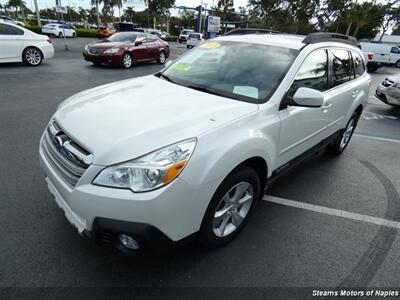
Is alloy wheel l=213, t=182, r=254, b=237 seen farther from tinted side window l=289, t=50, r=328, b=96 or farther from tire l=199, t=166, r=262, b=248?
tinted side window l=289, t=50, r=328, b=96

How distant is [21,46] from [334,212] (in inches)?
447

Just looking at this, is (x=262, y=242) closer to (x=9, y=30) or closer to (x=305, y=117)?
(x=305, y=117)

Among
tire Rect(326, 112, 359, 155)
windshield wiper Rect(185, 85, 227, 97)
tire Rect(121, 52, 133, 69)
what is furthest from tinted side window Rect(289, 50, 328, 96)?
tire Rect(121, 52, 133, 69)

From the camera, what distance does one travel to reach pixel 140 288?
2.15m

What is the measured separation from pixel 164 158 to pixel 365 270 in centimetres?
199

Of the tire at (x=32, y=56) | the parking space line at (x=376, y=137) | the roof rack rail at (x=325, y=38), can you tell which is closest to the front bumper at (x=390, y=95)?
the parking space line at (x=376, y=137)

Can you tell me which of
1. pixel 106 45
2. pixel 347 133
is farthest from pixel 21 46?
pixel 347 133

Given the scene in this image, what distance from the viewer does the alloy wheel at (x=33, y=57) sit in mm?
10618

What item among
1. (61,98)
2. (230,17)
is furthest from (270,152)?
(230,17)

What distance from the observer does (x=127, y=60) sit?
41.0 feet

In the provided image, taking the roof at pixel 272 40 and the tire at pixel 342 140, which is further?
the tire at pixel 342 140

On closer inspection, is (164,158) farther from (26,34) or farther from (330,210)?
(26,34)

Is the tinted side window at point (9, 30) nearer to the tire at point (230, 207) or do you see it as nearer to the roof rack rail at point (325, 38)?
the roof rack rail at point (325, 38)

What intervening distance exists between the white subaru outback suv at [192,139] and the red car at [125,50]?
925cm
